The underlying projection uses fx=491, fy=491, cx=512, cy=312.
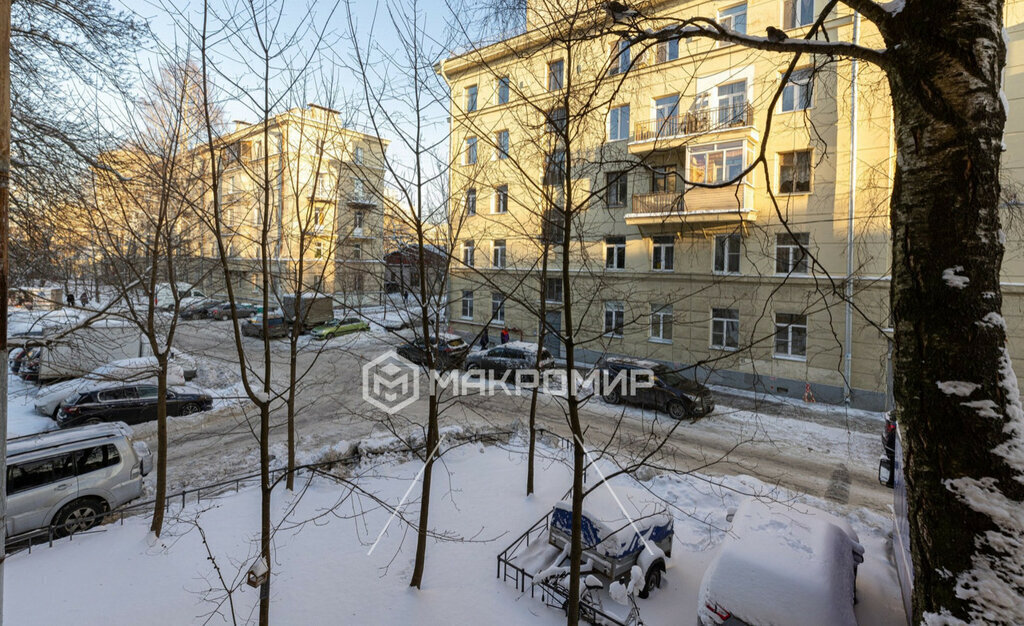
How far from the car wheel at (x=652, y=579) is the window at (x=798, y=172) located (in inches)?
538

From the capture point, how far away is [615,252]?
66.3 feet

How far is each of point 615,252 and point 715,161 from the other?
509 centimetres

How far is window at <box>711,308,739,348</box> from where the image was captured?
56.1 ft

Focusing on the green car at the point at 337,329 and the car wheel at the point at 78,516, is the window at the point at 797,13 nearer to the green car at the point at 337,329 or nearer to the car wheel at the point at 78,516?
the green car at the point at 337,329

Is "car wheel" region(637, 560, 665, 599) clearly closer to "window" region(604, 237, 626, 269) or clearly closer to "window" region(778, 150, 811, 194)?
→ "window" region(778, 150, 811, 194)

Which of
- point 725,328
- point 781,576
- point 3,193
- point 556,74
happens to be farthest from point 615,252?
point 3,193

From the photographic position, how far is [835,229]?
1538 cm

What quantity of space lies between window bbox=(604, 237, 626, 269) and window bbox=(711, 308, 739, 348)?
165 inches

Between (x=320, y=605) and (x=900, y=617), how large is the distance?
7275 mm

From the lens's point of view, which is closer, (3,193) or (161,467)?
(3,193)

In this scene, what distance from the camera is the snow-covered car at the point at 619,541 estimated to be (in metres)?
6.59

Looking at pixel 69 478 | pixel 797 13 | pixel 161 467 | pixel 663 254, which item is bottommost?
pixel 69 478

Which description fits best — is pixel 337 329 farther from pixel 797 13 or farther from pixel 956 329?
pixel 797 13

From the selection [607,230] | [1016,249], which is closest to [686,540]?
[1016,249]
